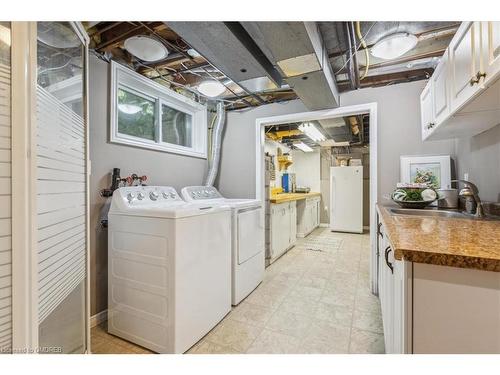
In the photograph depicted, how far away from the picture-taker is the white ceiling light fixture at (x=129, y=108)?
87.0 inches

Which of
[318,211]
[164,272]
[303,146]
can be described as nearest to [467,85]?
[164,272]

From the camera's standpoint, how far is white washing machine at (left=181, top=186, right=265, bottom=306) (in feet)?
7.14

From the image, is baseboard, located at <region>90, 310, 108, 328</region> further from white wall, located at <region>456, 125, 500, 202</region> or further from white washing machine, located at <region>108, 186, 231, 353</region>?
white wall, located at <region>456, 125, 500, 202</region>

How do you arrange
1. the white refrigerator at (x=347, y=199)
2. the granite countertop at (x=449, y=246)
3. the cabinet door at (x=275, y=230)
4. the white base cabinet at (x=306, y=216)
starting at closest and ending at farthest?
the granite countertop at (x=449, y=246) → the cabinet door at (x=275, y=230) → the white base cabinet at (x=306, y=216) → the white refrigerator at (x=347, y=199)

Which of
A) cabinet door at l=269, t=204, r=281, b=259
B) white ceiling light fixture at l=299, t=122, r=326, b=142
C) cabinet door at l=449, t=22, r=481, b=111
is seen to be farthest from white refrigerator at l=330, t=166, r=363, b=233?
cabinet door at l=449, t=22, r=481, b=111

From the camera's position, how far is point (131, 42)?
170cm

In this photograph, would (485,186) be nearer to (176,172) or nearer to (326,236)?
(176,172)

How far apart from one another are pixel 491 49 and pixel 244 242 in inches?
81.8

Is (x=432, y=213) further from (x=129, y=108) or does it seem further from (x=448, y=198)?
(x=129, y=108)

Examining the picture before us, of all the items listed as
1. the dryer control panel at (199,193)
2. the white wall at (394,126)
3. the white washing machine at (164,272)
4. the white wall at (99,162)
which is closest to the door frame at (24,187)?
the white washing machine at (164,272)

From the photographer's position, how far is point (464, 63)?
46.7 inches

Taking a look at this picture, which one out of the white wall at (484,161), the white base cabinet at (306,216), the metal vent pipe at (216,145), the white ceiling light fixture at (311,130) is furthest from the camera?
the white base cabinet at (306,216)

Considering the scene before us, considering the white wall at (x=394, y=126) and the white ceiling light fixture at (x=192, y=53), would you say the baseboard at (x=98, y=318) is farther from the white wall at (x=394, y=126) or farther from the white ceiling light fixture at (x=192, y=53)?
the white wall at (x=394, y=126)
